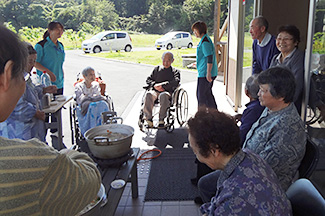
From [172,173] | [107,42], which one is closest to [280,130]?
[172,173]

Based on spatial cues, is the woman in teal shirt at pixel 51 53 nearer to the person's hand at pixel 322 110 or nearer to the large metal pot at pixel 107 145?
the large metal pot at pixel 107 145

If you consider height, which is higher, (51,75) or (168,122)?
(51,75)

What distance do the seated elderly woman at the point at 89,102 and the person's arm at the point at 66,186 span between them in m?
3.03

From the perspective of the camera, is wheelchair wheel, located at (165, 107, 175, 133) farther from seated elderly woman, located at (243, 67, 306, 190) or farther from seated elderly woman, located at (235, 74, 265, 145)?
seated elderly woman, located at (243, 67, 306, 190)

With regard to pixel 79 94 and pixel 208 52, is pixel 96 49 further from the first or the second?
pixel 79 94

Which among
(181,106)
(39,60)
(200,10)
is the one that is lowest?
(181,106)

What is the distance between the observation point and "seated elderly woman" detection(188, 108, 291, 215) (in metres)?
1.11

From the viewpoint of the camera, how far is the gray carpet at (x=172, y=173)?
2762 mm

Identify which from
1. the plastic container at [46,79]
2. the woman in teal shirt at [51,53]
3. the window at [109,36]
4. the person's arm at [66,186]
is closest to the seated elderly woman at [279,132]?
the person's arm at [66,186]

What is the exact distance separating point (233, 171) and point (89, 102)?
9.30ft

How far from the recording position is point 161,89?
4336 millimetres

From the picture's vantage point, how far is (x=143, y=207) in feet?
8.51

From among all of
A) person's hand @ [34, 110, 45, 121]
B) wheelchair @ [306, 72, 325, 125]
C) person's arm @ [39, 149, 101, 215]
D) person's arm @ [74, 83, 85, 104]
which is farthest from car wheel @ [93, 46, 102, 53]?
person's arm @ [39, 149, 101, 215]

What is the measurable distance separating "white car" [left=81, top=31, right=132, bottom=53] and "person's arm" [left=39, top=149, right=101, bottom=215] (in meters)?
17.4
